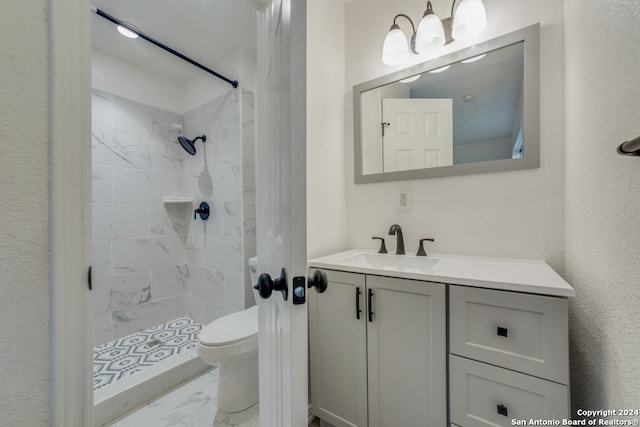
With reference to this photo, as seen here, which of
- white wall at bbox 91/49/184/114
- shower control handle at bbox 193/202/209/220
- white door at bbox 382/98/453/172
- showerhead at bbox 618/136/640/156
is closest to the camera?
showerhead at bbox 618/136/640/156

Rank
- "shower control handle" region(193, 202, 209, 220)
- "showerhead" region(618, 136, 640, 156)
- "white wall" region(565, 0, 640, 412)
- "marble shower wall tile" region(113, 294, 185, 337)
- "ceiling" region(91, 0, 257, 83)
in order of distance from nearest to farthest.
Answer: "showerhead" region(618, 136, 640, 156) → "white wall" region(565, 0, 640, 412) → "ceiling" region(91, 0, 257, 83) → "marble shower wall tile" region(113, 294, 185, 337) → "shower control handle" region(193, 202, 209, 220)

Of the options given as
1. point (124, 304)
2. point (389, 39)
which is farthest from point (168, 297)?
point (389, 39)

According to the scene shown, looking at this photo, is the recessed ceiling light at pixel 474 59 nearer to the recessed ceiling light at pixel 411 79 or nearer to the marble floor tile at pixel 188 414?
the recessed ceiling light at pixel 411 79

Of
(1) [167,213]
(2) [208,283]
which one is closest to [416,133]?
(2) [208,283]

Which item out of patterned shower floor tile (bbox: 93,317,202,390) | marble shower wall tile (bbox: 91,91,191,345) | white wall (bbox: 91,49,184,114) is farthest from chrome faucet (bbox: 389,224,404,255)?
white wall (bbox: 91,49,184,114)

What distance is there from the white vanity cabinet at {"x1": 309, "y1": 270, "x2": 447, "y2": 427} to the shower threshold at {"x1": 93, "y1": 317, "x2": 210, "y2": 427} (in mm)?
951

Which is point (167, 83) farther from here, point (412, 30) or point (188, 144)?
point (412, 30)

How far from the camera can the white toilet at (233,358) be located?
4.30 ft

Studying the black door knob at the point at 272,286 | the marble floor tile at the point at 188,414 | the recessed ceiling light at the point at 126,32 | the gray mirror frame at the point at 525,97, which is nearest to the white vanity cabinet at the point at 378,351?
the marble floor tile at the point at 188,414

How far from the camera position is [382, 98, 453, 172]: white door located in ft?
4.60

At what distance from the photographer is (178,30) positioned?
1.73 meters

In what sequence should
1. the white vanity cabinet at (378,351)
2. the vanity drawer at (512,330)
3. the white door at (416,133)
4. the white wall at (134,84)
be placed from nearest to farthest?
1. the vanity drawer at (512,330)
2. the white vanity cabinet at (378,351)
3. the white door at (416,133)
4. the white wall at (134,84)

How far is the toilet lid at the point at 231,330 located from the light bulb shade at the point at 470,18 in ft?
6.22

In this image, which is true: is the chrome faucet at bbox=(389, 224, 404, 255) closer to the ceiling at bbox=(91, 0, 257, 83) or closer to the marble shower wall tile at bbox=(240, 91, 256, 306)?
the marble shower wall tile at bbox=(240, 91, 256, 306)
